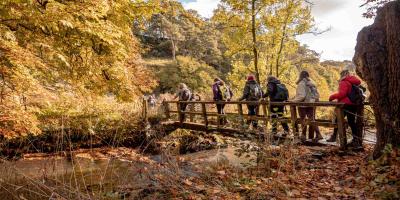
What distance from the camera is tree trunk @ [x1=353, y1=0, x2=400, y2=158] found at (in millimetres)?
4785

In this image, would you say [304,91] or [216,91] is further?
[216,91]

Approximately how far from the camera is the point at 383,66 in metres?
5.00

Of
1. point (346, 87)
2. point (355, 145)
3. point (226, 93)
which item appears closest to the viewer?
point (346, 87)

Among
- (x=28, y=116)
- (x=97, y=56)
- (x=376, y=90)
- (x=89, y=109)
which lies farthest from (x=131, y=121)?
(x=376, y=90)

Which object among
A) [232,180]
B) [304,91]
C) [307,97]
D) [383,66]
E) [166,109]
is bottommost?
[232,180]

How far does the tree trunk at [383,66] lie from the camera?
4785mm

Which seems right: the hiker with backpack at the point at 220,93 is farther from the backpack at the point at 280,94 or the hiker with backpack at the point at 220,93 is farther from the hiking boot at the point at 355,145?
the hiking boot at the point at 355,145

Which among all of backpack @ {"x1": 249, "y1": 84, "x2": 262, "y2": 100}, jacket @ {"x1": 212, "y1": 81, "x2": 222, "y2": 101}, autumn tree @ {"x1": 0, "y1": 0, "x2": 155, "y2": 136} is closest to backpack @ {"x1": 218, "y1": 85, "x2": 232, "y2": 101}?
jacket @ {"x1": 212, "y1": 81, "x2": 222, "y2": 101}

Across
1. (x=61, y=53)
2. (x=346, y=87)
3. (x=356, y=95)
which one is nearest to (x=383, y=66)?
(x=346, y=87)

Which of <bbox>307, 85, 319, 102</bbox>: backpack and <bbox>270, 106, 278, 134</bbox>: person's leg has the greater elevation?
<bbox>307, 85, 319, 102</bbox>: backpack

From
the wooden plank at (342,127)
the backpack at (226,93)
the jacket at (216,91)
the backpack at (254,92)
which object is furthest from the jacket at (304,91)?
the backpack at (226,93)

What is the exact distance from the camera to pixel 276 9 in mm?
14086

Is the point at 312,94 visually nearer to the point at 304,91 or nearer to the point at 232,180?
the point at 304,91

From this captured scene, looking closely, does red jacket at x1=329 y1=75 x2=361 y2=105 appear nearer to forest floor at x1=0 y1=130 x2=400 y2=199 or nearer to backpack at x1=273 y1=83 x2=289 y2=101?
forest floor at x1=0 y1=130 x2=400 y2=199
